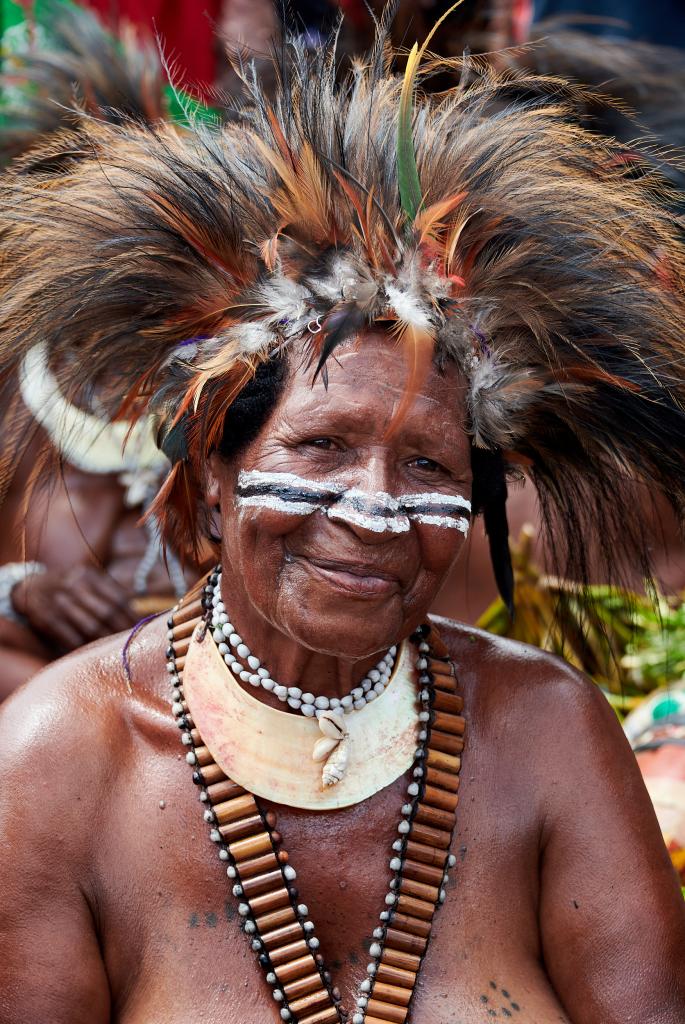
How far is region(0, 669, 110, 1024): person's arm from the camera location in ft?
6.81

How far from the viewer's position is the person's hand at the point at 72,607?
426 cm

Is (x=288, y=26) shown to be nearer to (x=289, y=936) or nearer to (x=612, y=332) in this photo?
(x=612, y=332)

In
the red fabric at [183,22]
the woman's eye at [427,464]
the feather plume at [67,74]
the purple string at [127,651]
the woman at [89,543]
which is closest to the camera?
the woman's eye at [427,464]

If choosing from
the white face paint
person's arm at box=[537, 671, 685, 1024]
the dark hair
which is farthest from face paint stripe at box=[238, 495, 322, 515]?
person's arm at box=[537, 671, 685, 1024]

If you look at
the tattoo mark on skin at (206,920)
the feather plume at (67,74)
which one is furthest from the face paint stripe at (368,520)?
the feather plume at (67,74)

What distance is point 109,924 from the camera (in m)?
2.16

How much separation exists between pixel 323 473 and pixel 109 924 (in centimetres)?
86

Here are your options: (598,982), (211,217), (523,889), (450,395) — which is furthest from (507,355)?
(598,982)

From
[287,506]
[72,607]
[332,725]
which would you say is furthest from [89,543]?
[287,506]

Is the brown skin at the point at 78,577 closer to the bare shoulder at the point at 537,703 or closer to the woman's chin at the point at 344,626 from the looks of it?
the bare shoulder at the point at 537,703

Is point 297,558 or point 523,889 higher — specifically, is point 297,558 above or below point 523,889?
above

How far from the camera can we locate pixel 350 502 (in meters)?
2.04

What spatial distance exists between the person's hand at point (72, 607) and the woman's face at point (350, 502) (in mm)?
2243

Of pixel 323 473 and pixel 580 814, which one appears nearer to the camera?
pixel 323 473
